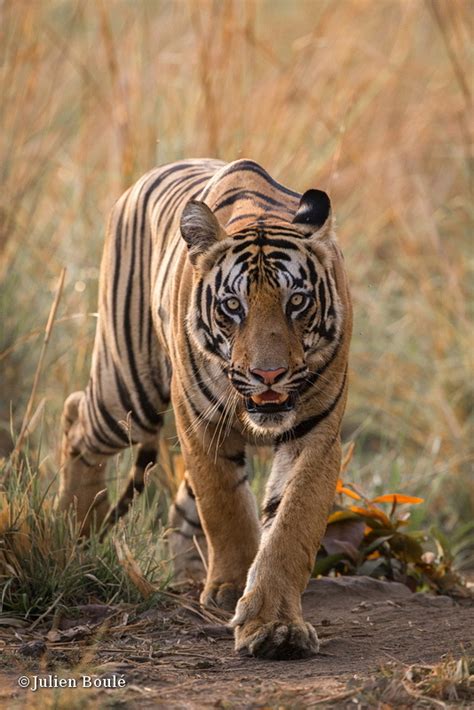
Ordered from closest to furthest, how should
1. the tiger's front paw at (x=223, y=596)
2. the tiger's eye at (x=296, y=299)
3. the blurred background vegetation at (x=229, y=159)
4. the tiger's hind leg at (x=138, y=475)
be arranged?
the tiger's eye at (x=296, y=299) < the tiger's front paw at (x=223, y=596) < the tiger's hind leg at (x=138, y=475) < the blurred background vegetation at (x=229, y=159)

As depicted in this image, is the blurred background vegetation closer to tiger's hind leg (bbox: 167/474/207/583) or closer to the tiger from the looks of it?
tiger's hind leg (bbox: 167/474/207/583)

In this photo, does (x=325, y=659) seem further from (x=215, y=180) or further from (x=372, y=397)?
(x=372, y=397)

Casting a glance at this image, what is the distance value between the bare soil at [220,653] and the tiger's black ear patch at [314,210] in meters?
1.40

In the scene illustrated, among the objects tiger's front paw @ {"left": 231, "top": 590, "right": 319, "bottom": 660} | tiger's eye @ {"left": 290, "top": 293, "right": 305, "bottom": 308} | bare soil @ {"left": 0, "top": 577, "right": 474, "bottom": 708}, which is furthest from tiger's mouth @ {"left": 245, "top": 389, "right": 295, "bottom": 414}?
bare soil @ {"left": 0, "top": 577, "right": 474, "bottom": 708}

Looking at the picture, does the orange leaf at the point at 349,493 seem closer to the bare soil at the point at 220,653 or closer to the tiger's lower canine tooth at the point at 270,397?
the bare soil at the point at 220,653

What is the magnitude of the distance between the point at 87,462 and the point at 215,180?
1644mm

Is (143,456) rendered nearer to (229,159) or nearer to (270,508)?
(270,508)

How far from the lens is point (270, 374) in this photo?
161 inches

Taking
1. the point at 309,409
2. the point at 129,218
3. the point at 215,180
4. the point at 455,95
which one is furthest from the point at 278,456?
the point at 455,95

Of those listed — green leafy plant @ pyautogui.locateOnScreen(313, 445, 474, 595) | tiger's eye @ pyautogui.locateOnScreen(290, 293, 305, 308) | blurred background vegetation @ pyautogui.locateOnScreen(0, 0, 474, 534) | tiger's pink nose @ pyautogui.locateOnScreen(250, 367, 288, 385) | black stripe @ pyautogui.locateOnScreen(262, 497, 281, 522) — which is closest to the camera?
tiger's pink nose @ pyautogui.locateOnScreen(250, 367, 288, 385)

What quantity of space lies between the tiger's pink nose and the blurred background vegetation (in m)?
2.16

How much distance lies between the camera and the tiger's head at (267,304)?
4.15 meters

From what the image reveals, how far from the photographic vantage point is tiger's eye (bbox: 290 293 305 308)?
14.0 feet

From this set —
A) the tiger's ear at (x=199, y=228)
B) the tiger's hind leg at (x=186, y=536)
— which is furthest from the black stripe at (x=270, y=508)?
the tiger's hind leg at (x=186, y=536)
